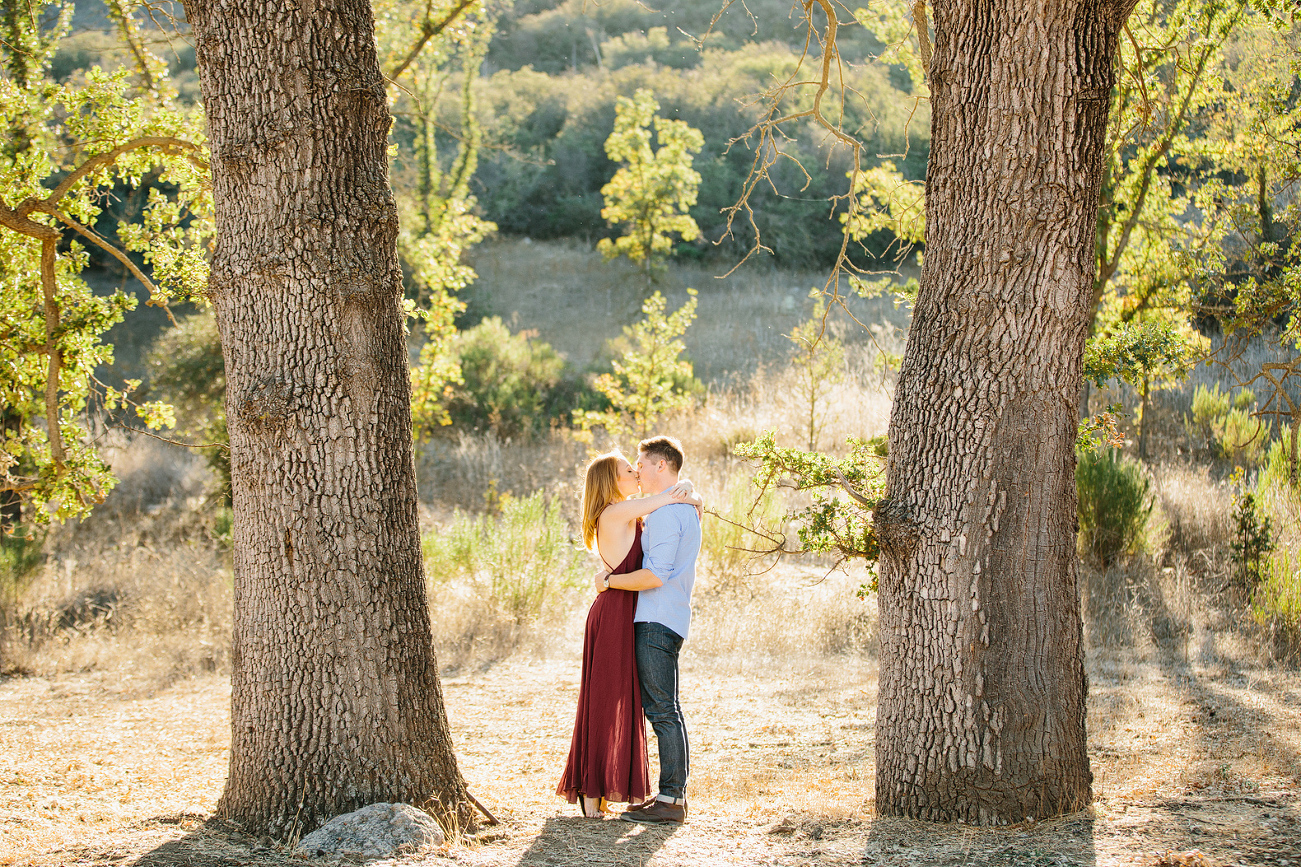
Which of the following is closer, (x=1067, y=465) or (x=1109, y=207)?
(x=1067, y=465)

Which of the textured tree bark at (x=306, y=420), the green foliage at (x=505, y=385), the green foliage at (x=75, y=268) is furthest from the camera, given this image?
the green foliage at (x=505, y=385)

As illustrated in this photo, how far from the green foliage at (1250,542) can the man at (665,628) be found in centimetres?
588

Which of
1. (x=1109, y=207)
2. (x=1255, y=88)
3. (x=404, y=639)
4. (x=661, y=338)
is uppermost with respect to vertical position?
(x=1255, y=88)

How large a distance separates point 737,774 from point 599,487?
1.90 metres

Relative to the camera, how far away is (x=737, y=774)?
4910 mm

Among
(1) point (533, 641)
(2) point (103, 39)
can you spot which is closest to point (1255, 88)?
(1) point (533, 641)

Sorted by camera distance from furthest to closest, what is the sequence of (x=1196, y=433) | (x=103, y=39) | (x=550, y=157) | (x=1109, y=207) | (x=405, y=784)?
(x=550, y=157) → (x=103, y=39) → (x=1196, y=433) → (x=1109, y=207) → (x=405, y=784)

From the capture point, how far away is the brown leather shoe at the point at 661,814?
386cm

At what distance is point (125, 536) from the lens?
38.0 feet

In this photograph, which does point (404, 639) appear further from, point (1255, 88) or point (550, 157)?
point (550, 157)

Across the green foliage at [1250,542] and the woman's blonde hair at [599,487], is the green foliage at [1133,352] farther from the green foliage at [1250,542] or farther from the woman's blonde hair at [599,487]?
the green foliage at [1250,542]

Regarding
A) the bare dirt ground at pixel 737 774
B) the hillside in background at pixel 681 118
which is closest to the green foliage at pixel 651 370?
the bare dirt ground at pixel 737 774

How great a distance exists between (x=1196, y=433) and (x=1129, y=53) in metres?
6.71

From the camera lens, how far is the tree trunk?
3449 millimetres
